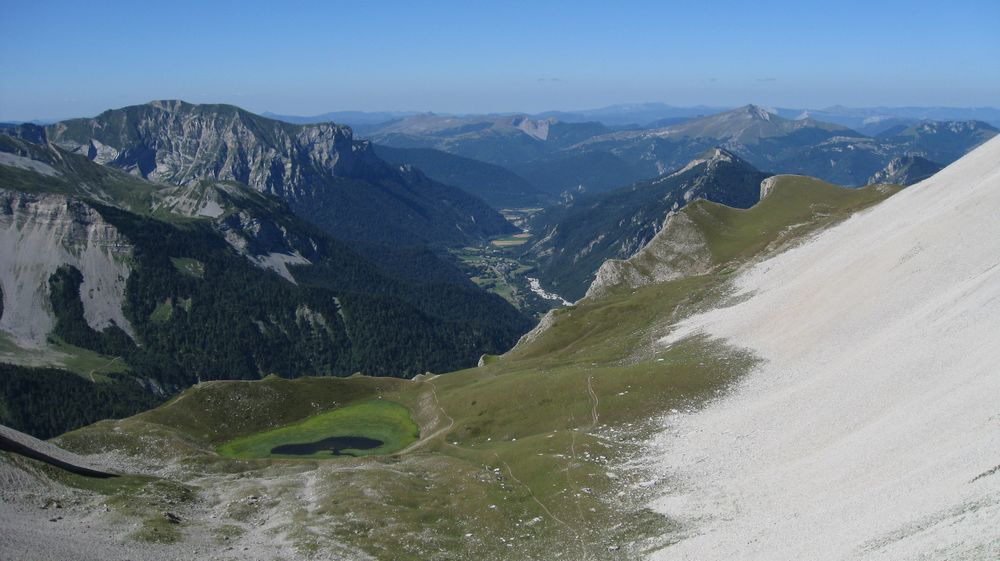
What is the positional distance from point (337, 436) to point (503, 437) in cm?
3075

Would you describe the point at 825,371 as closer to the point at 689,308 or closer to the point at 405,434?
the point at 689,308

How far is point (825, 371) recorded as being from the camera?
3123 inches

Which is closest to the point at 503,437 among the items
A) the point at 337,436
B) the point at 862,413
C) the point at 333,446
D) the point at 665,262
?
the point at 333,446

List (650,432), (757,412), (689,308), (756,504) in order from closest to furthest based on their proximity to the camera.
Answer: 1. (756,504)
2. (757,412)
3. (650,432)
4. (689,308)

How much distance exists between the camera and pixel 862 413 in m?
65.8

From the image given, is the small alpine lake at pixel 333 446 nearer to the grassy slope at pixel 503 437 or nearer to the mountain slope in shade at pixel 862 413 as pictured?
the grassy slope at pixel 503 437

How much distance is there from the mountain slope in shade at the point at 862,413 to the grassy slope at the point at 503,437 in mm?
5602

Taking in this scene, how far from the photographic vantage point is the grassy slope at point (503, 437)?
206 ft

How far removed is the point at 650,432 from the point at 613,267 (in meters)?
106

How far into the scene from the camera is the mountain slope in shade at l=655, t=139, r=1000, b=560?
148ft

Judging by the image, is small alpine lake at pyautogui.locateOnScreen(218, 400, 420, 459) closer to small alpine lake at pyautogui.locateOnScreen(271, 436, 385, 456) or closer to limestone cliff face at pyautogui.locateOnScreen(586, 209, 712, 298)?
small alpine lake at pyautogui.locateOnScreen(271, 436, 385, 456)

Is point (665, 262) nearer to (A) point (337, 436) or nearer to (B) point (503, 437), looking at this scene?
(B) point (503, 437)

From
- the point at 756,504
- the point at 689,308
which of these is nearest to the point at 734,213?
the point at 689,308

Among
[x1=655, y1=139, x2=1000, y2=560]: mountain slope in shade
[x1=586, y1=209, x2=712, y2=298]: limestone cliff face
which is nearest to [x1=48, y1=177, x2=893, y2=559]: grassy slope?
[x1=655, y1=139, x2=1000, y2=560]: mountain slope in shade
